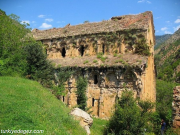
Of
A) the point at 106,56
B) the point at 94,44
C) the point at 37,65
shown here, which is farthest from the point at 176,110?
the point at 94,44

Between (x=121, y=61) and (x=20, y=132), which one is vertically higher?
(x=121, y=61)

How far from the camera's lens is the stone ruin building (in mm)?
17703

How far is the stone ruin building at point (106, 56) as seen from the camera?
17.7 m

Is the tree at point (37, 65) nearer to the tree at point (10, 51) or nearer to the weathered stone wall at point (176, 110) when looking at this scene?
the tree at point (10, 51)

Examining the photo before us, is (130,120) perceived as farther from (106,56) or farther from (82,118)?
(106,56)

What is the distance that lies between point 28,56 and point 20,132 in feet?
38.3

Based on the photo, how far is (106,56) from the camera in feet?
66.5

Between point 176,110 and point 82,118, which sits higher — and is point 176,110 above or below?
above

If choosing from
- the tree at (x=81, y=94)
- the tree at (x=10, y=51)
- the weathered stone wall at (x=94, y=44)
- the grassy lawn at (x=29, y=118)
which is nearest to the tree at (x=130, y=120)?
the grassy lawn at (x=29, y=118)

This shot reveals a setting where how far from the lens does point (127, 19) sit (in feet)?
71.5

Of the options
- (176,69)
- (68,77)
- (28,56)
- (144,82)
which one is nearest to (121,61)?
(144,82)

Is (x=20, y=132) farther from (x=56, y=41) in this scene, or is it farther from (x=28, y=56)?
(x=56, y=41)

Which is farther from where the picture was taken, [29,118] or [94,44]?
[94,44]

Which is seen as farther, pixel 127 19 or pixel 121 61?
pixel 127 19
